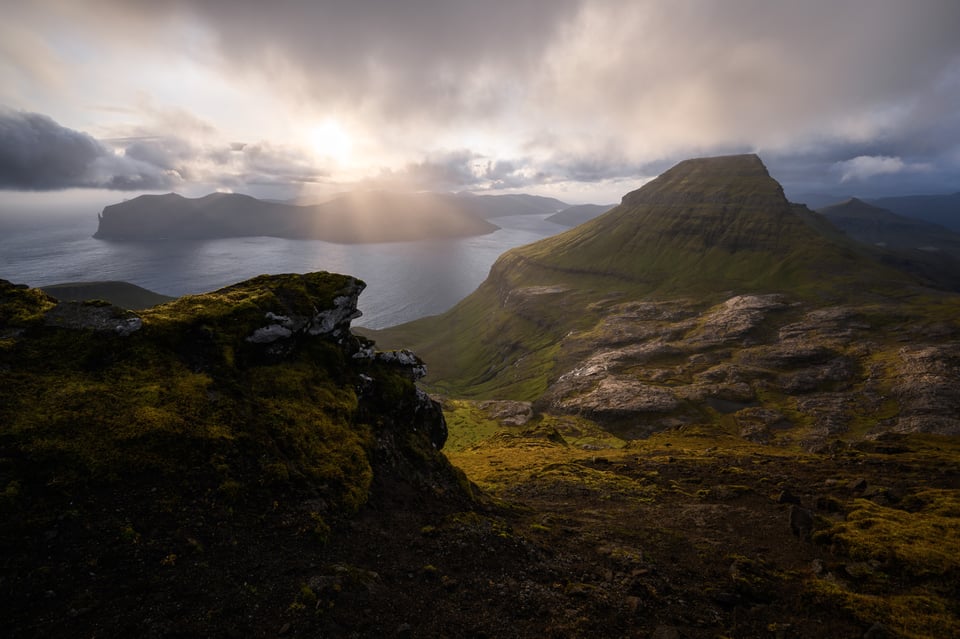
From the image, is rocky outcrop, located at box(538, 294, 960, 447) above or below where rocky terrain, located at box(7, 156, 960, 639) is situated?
below

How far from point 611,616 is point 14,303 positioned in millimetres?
36881

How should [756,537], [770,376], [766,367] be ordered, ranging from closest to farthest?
[756,537]
[770,376]
[766,367]

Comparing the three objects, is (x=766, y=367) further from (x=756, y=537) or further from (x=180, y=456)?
(x=180, y=456)

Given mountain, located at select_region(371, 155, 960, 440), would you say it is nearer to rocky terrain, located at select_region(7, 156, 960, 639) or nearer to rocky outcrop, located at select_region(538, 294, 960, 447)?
rocky outcrop, located at select_region(538, 294, 960, 447)

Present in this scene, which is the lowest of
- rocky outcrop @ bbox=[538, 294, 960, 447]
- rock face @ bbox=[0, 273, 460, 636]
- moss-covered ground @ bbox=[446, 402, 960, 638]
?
rocky outcrop @ bbox=[538, 294, 960, 447]

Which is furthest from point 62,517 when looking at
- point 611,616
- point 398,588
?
point 611,616

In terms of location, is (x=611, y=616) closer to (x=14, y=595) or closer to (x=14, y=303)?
(x=14, y=595)

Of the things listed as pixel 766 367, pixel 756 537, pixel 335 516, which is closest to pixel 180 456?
pixel 335 516

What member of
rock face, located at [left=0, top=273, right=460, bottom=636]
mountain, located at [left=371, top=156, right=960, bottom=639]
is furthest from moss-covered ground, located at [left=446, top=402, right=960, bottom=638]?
rock face, located at [left=0, top=273, right=460, bottom=636]

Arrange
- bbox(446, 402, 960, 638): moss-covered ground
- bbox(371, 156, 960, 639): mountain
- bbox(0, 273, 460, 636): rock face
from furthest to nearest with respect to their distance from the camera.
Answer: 1. bbox(371, 156, 960, 639): mountain
2. bbox(446, 402, 960, 638): moss-covered ground
3. bbox(0, 273, 460, 636): rock face

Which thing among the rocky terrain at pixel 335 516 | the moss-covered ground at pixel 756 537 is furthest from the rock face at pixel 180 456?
the moss-covered ground at pixel 756 537

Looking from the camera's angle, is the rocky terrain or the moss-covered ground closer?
the rocky terrain

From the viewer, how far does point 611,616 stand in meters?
19.4

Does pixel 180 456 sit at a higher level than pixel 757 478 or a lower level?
higher
